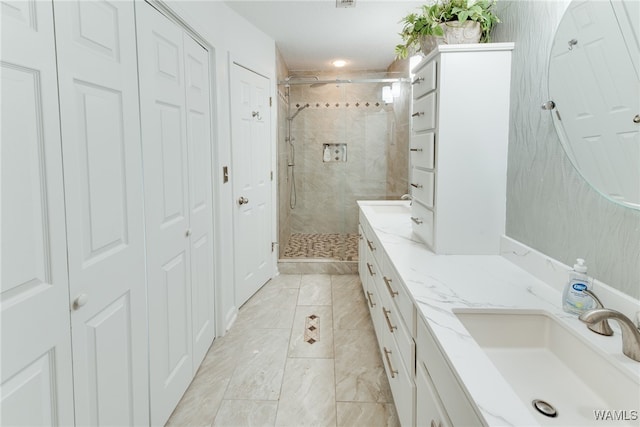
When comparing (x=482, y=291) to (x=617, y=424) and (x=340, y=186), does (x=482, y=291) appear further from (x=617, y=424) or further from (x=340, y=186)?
(x=340, y=186)

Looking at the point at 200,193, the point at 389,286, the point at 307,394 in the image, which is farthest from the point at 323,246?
the point at 389,286

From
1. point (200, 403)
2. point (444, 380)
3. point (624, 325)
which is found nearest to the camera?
point (624, 325)

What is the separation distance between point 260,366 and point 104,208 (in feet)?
4.64

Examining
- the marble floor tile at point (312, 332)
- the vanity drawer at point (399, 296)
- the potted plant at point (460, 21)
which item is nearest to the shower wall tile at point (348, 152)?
the marble floor tile at point (312, 332)

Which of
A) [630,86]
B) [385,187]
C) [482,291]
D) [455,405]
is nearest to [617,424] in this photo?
[455,405]

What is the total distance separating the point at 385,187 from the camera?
4.86 meters

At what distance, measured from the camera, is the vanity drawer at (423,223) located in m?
1.89

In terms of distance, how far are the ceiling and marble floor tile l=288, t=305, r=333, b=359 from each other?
7.76 feet

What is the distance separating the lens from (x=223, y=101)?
2613mm

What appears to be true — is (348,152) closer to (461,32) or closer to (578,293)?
(461,32)

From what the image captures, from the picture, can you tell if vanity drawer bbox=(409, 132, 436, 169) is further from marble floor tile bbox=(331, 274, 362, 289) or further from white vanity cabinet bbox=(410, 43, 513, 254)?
marble floor tile bbox=(331, 274, 362, 289)

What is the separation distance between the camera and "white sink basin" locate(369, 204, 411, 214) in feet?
10.6

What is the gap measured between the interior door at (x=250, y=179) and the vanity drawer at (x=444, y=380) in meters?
2.03

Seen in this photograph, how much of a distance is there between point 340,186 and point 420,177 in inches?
120
